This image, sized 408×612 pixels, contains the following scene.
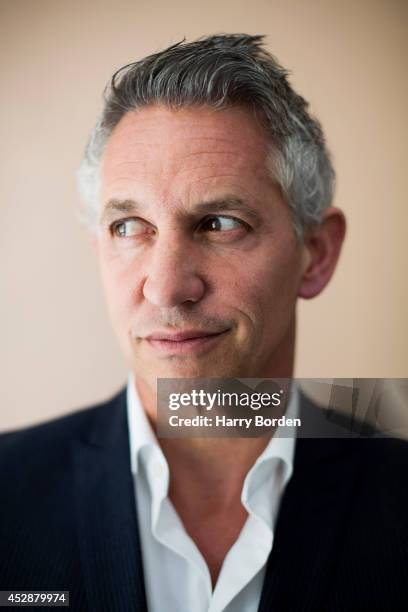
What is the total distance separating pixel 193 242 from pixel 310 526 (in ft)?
2.10

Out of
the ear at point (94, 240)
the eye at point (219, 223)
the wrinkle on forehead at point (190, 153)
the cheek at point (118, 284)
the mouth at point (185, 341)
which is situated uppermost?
the wrinkle on forehead at point (190, 153)

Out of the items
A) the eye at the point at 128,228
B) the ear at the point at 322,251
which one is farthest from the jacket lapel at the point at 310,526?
the eye at the point at 128,228

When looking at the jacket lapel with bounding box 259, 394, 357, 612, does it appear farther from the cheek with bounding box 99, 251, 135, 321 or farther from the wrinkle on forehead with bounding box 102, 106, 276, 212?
the wrinkle on forehead with bounding box 102, 106, 276, 212

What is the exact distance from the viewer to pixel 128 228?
1.11 metres

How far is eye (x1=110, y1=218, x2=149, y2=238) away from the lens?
1.09 m

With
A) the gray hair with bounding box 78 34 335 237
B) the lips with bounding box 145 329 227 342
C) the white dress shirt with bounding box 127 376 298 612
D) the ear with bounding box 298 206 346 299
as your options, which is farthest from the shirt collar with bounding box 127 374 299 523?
the gray hair with bounding box 78 34 335 237

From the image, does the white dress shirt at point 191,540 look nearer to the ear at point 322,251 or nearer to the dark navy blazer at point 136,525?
the dark navy blazer at point 136,525

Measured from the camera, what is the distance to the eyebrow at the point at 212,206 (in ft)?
3.41

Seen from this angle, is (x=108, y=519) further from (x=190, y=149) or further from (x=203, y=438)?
(x=190, y=149)

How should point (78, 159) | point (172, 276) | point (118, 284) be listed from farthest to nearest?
1. point (78, 159)
2. point (118, 284)
3. point (172, 276)

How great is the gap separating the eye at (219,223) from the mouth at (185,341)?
8.3 inches

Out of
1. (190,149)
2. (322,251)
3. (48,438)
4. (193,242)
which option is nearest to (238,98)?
(190,149)

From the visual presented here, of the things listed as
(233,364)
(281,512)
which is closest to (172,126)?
(233,364)

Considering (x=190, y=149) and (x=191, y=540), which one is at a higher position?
(x=190, y=149)
